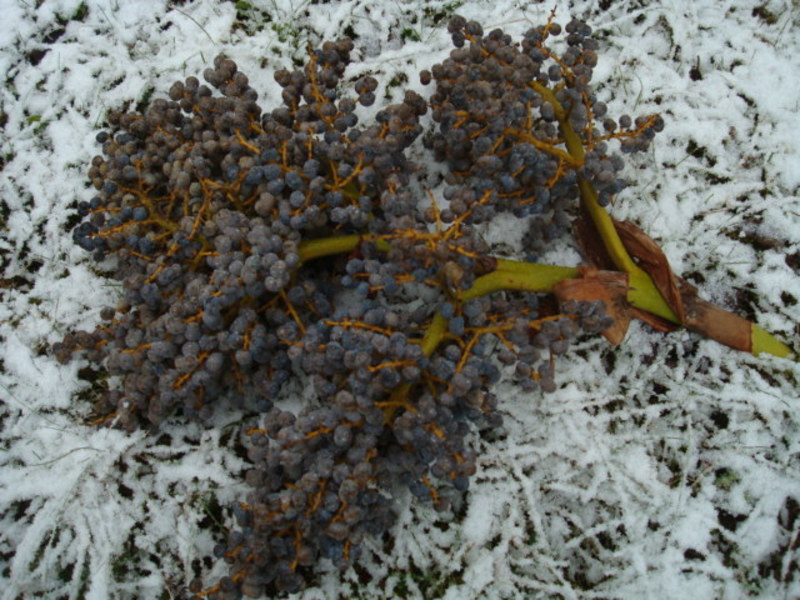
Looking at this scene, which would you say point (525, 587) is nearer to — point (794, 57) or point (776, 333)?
point (776, 333)

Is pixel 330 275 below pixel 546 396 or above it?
above

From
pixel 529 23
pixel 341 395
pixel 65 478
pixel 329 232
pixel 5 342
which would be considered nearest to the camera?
pixel 341 395

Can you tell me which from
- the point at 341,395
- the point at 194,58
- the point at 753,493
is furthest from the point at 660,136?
the point at 194,58

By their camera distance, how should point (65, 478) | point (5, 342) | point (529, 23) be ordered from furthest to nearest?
point (529, 23), point (5, 342), point (65, 478)

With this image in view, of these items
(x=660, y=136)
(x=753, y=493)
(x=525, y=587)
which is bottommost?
(x=525, y=587)

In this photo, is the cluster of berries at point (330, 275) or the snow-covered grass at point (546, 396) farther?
the snow-covered grass at point (546, 396)

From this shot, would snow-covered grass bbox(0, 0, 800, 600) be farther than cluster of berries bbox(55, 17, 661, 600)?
Yes

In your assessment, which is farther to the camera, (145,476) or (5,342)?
(5,342)

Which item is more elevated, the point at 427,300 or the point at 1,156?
the point at 1,156
